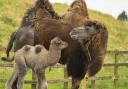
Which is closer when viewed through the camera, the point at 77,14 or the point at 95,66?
the point at 95,66

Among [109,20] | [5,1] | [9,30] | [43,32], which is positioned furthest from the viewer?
[109,20]

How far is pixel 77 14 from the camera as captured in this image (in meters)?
10.5

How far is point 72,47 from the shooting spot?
9.90m

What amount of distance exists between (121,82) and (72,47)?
376 inches

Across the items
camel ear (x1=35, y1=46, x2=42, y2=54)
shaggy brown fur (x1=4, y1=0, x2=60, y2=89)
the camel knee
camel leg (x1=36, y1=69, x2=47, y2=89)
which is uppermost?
shaggy brown fur (x1=4, y1=0, x2=60, y2=89)

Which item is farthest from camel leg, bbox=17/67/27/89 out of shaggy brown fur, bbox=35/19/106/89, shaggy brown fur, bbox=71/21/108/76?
shaggy brown fur, bbox=71/21/108/76

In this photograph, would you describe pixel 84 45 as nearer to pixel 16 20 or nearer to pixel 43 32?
pixel 43 32

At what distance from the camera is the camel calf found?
9617mm

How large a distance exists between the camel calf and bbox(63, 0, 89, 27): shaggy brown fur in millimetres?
651

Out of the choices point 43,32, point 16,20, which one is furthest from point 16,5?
point 43,32

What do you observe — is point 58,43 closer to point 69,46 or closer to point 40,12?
point 69,46

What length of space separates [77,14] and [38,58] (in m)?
1.41

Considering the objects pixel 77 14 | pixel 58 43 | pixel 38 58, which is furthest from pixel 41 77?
pixel 77 14

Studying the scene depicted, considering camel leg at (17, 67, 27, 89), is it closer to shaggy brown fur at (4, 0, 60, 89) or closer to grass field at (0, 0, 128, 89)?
shaggy brown fur at (4, 0, 60, 89)
